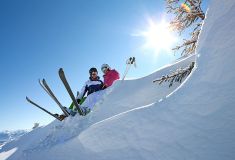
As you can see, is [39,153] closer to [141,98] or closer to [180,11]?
[141,98]

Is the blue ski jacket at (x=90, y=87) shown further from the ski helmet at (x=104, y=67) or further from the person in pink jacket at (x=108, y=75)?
the ski helmet at (x=104, y=67)

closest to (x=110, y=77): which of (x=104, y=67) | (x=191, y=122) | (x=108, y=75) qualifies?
(x=108, y=75)

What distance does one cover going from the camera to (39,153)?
521cm

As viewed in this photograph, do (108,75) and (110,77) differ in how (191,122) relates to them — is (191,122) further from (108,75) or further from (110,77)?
(108,75)

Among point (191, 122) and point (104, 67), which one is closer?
point (191, 122)

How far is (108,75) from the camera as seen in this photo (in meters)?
10.4

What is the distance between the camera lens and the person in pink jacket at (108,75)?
10.2 metres

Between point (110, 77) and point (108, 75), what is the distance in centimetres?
16

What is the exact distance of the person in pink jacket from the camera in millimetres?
10250

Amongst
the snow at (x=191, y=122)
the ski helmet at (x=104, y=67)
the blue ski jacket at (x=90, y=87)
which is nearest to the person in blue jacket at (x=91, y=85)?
the blue ski jacket at (x=90, y=87)

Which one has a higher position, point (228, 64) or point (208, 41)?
point (208, 41)

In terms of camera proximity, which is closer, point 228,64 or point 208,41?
point 228,64

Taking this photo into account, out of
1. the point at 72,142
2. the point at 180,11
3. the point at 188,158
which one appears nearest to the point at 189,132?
the point at 188,158

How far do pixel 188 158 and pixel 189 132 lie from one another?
0.38 metres
